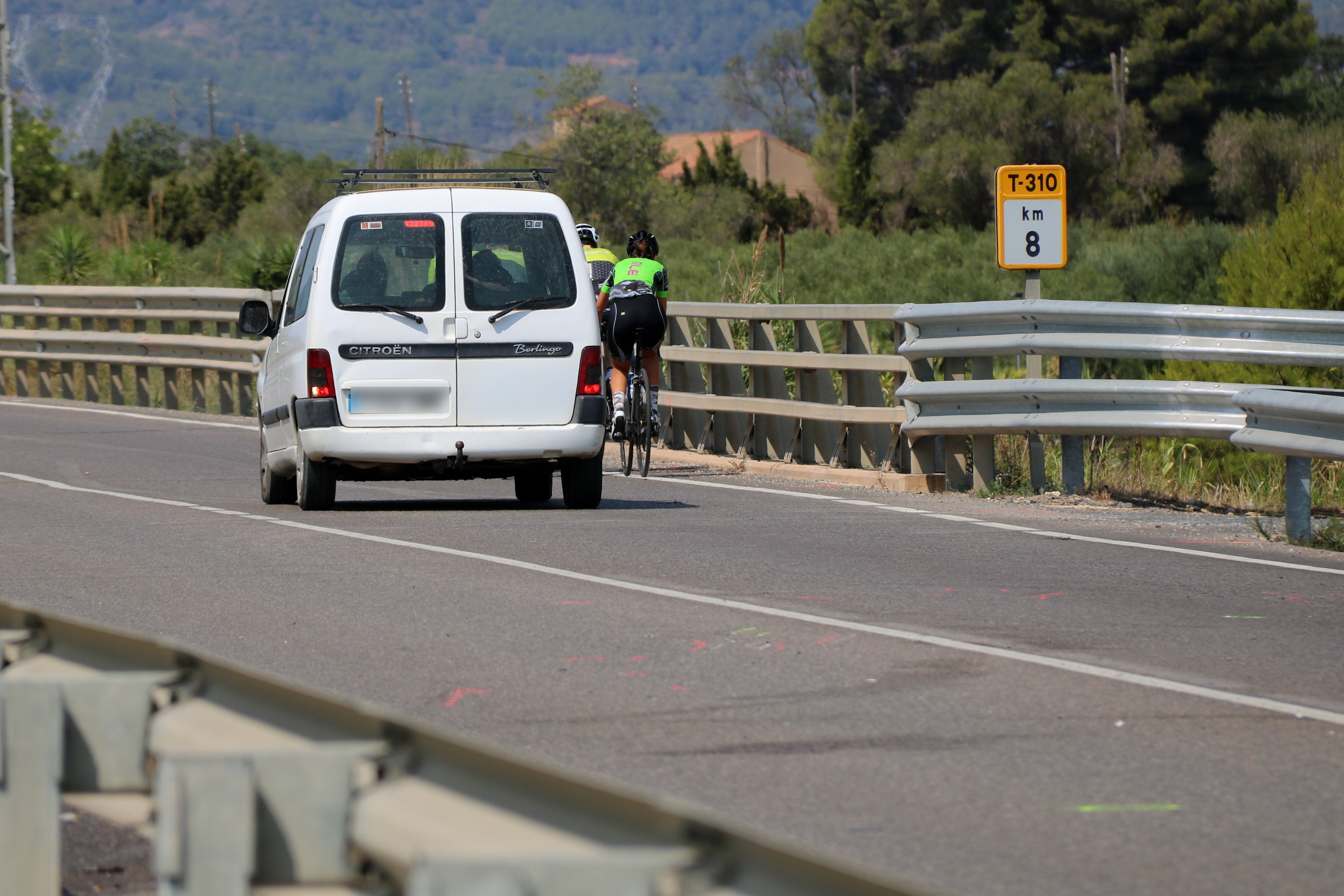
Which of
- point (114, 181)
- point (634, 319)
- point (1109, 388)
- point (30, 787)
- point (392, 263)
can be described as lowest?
point (30, 787)

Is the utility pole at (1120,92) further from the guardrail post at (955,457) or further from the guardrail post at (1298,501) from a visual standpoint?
the guardrail post at (1298,501)

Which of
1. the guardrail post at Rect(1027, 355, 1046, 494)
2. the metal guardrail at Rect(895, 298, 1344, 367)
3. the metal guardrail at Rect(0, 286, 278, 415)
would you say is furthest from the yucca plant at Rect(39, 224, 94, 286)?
the guardrail post at Rect(1027, 355, 1046, 494)

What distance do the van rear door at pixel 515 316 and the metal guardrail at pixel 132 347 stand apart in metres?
8.23

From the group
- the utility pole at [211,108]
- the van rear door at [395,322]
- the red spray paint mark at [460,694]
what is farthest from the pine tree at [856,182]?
the utility pole at [211,108]

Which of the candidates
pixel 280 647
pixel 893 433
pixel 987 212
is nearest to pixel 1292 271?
pixel 893 433

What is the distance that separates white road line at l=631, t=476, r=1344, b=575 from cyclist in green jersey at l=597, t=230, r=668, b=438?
786 mm

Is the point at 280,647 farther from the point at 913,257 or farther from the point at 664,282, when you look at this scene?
the point at 913,257

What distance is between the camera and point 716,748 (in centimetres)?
554

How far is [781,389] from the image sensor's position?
50.1ft

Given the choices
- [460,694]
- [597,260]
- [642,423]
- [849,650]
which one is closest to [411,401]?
[642,423]

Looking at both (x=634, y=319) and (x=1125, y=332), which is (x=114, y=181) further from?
(x=1125, y=332)

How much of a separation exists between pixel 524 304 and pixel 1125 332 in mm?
3955

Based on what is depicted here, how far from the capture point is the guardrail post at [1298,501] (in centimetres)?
1018

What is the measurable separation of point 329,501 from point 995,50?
72.1m
